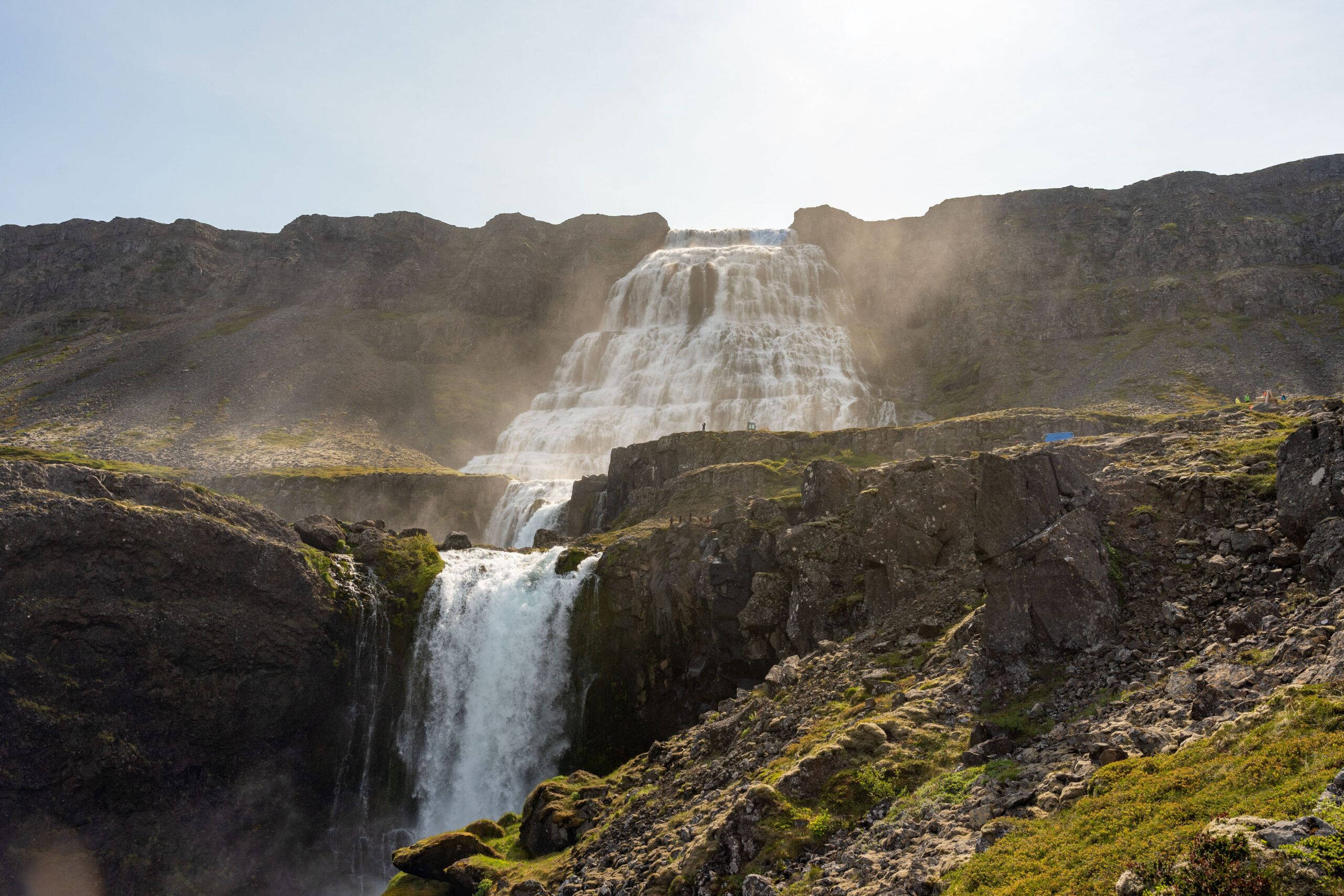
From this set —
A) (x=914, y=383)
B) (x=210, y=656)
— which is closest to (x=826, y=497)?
(x=210, y=656)

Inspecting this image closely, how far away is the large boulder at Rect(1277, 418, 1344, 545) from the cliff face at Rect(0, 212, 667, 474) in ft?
272

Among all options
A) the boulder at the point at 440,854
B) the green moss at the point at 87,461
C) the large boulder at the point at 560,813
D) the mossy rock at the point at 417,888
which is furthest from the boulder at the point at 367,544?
the green moss at the point at 87,461

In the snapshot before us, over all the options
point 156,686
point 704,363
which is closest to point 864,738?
point 156,686

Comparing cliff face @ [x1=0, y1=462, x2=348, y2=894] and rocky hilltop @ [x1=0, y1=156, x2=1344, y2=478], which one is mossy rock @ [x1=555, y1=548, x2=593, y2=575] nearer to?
cliff face @ [x1=0, y1=462, x2=348, y2=894]

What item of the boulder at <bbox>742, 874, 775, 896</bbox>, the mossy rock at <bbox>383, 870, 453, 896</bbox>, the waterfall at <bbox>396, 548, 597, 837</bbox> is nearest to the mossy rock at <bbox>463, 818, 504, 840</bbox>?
the mossy rock at <bbox>383, 870, 453, 896</bbox>

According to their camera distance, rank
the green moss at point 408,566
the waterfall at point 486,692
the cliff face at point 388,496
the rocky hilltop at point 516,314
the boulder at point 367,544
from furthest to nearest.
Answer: the rocky hilltop at point 516,314
the cliff face at point 388,496
the boulder at point 367,544
the green moss at point 408,566
the waterfall at point 486,692

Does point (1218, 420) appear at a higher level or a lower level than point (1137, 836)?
higher

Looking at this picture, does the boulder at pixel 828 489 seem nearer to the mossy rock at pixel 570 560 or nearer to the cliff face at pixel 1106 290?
the mossy rock at pixel 570 560

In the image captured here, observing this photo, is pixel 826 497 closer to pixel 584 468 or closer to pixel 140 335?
pixel 584 468

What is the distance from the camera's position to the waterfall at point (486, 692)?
111 ft

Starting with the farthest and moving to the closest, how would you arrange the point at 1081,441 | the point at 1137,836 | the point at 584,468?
1. the point at 584,468
2. the point at 1081,441
3. the point at 1137,836

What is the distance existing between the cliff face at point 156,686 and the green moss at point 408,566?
3.31 metres

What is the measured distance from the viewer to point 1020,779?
10.9m

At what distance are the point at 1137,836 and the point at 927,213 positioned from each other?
130m
